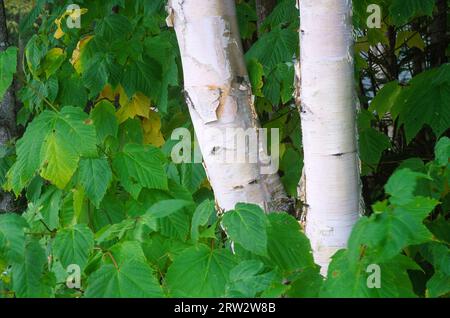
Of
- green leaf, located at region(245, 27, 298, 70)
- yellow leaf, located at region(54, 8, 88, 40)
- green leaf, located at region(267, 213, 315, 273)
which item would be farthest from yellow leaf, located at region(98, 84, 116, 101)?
green leaf, located at region(267, 213, 315, 273)

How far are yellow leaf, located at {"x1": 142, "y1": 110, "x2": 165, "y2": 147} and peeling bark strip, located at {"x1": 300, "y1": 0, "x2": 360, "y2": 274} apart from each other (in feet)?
3.17

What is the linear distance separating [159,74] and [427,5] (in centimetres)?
102

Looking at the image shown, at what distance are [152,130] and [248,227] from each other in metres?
1.16

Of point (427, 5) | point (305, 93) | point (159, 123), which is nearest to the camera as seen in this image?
point (305, 93)

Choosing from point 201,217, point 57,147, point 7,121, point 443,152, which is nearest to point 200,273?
point 201,217

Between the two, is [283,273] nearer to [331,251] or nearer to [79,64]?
[331,251]

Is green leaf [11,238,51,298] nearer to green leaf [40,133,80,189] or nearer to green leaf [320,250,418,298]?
green leaf [40,133,80,189]

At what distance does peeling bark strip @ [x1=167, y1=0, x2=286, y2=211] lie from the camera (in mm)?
1651

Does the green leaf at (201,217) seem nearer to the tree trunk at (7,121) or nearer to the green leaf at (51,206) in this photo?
the green leaf at (51,206)

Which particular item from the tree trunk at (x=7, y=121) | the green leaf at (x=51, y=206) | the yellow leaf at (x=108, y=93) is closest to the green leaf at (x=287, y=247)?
the green leaf at (x=51, y=206)

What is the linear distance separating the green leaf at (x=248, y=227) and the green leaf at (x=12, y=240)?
0.46 metres

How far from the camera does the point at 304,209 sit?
1649 mm

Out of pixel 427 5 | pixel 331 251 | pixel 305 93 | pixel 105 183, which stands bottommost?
pixel 331 251

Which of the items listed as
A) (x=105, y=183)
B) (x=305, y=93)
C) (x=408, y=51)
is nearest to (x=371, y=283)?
(x=305, y=93)
